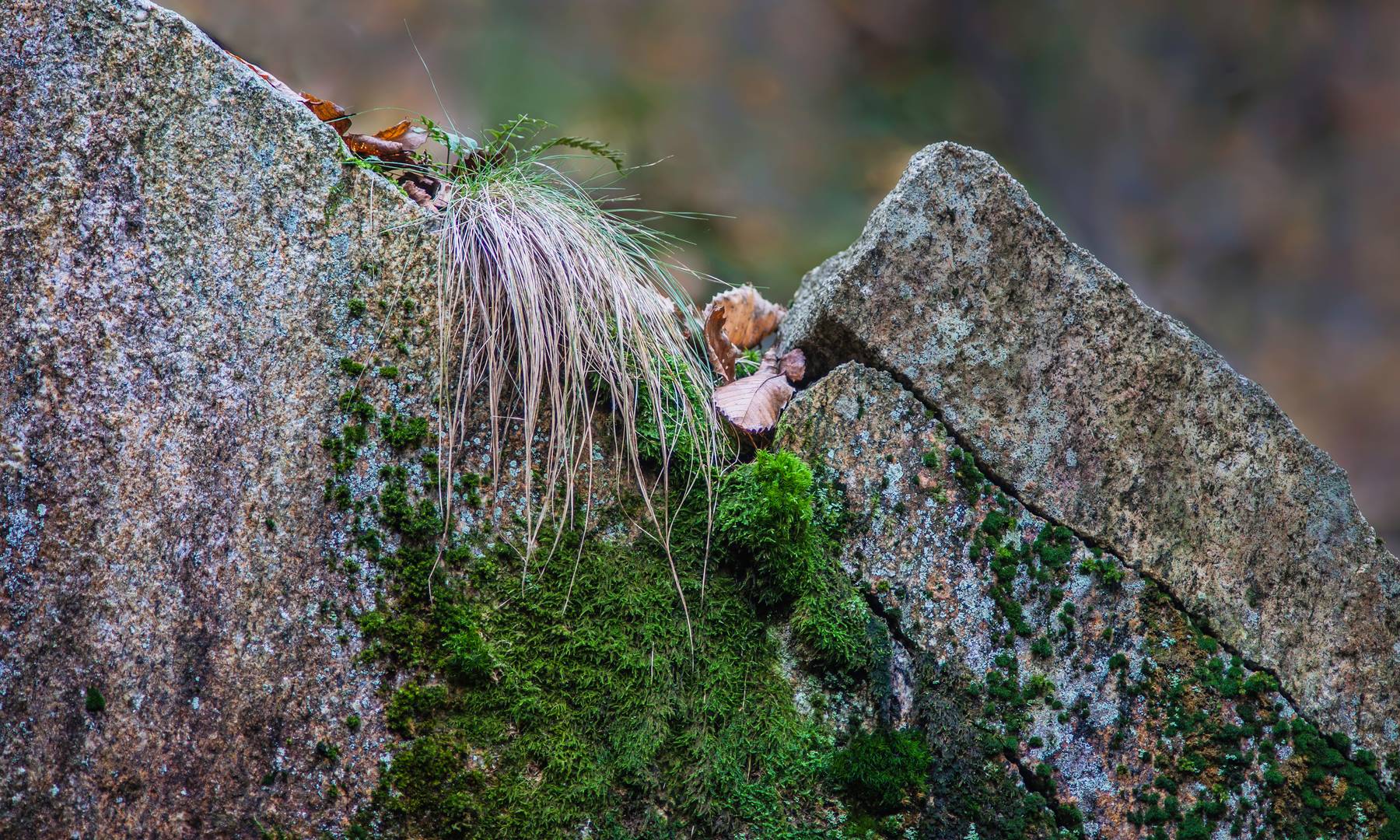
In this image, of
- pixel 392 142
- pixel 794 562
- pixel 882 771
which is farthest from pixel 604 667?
pixel 392 142

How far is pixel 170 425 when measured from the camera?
5.01ft

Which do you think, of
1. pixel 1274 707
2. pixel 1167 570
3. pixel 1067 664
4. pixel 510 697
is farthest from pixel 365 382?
pixel 1274 707

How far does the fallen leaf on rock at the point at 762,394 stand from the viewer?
182 cm

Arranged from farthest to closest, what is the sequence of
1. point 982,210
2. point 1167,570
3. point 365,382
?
1. point 982,210
2. point 1167,570
3. point 365,382

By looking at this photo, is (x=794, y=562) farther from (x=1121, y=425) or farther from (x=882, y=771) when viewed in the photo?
(x=1121, y=425)

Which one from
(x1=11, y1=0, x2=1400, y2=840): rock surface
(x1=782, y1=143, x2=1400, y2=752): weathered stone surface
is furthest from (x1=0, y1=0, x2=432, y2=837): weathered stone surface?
(x1=782, y1=143, x2=1400, y2=752): weathered stone surface

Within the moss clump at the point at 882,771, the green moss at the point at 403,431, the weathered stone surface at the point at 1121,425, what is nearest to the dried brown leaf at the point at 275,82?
the green moss at the point at 403,431

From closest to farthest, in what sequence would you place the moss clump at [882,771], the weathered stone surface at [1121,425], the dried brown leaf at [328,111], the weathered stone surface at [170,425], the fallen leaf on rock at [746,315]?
the weathered stone surface at [170,425] → the moss clump at [882,771] → the weathered stone surface at [1121,425] → the dried brown leaf at [328,111] → the fallen leaf on rock at [746,315]

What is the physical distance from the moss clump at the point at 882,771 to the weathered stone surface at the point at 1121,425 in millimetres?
614

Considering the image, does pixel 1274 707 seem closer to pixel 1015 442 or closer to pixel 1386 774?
pixel 1386 774

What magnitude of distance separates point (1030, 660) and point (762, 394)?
82 centimetres

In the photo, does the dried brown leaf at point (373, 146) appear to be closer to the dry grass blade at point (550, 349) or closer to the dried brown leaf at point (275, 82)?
the dried brown leaf at point (275, 82)

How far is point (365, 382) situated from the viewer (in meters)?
1.63

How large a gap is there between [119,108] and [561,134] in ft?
3.10
